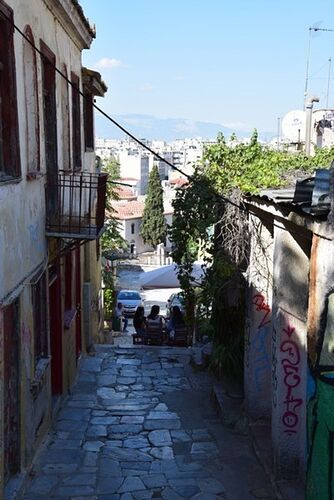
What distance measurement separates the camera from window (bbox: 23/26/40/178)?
8078 millimetres

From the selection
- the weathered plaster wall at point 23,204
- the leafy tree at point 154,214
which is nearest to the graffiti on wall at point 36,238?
the weathered plaster wall at point 23,204

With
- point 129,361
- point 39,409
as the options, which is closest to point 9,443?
point 39,409

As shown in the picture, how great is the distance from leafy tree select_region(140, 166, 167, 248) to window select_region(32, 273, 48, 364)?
179ft

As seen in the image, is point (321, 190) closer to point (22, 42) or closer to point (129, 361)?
point (22, 42)

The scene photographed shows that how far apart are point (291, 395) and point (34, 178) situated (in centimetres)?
400

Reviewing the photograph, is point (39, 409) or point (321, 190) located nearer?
point (321, 190)

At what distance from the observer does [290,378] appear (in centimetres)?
799

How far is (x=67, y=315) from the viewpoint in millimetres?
11695

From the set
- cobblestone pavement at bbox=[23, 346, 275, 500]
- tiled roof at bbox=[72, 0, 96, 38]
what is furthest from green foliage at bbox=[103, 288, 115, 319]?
tiled roof at bbox=[72, 0, 96, 38]

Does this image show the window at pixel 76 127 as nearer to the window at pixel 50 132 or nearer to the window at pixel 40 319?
the window at pixel 50 132

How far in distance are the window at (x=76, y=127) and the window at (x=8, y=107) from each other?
5528 mm

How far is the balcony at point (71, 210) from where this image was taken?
9.30 m

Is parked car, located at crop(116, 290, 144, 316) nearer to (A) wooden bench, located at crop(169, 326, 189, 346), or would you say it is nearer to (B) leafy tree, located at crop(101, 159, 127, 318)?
(B) leafy tree, located at crop(101, 159, 127, 318)

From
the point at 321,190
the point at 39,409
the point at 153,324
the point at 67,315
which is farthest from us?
the point at 153,324
